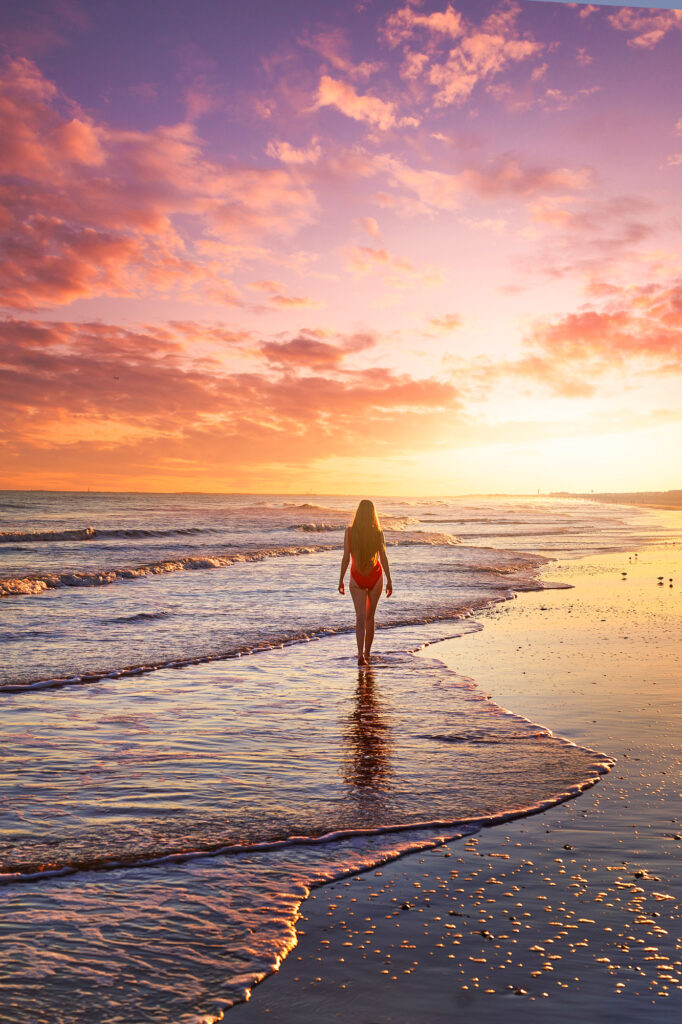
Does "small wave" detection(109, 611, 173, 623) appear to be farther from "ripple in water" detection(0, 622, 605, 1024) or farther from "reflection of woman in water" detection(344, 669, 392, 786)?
"reflection of woman in water" detection(344, 669, 392, 786)

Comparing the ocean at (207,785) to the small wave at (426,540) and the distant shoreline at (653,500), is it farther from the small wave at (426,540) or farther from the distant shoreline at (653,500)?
the distant shoreline at (653,500)

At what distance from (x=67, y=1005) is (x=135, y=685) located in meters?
5.80

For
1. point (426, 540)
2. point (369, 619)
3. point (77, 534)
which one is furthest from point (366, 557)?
point (77, 534)

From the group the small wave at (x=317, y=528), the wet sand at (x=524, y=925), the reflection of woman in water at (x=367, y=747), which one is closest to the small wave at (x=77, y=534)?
the small wave at (x=317, y=528)

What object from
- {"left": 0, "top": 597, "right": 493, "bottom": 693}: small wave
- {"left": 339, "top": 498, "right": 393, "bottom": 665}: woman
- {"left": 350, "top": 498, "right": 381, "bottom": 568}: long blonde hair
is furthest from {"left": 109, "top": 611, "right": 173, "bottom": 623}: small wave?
{"left": 350, "top": 498, "right": 381, "bottom": 568}: long blonde hair

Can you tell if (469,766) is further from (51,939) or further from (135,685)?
(135,685)

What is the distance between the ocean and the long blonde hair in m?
1.47

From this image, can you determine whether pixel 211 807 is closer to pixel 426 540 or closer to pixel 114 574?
pixel 114 574

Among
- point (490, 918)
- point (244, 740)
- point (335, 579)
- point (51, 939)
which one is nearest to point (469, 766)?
point (244, 740)

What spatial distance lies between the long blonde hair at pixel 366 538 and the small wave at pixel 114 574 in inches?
424

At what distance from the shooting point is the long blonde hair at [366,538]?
399 inches

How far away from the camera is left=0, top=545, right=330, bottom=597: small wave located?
59.6 ft

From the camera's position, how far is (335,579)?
20.6m

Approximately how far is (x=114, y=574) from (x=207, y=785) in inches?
686
